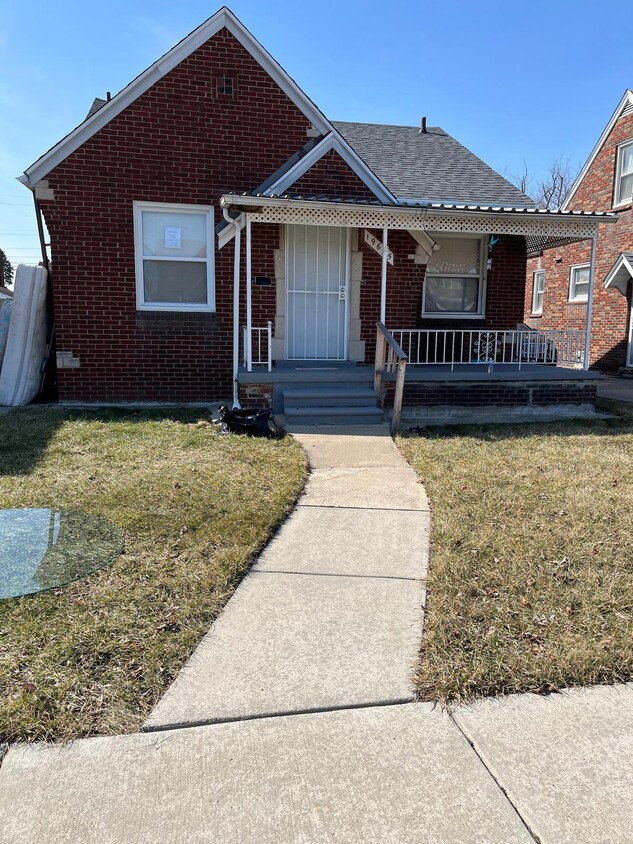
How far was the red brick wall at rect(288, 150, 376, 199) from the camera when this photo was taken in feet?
31.6

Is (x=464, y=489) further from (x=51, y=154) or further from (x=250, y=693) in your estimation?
(x=51, y=154)

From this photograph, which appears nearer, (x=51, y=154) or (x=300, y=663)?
(x=300, y=663)

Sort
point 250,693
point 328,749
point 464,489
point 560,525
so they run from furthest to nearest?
1. point 464,489
2. point 560,525
3. point 250,693
4. point 328,749

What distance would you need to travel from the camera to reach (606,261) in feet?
57.0

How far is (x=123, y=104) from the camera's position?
9219mm

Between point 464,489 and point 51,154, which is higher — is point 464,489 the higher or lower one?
the lower one

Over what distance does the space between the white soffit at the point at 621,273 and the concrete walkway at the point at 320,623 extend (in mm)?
13216

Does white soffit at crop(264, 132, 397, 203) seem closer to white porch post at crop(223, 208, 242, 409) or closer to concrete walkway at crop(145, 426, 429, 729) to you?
white porch post at crop(223, 208, 242, 409)

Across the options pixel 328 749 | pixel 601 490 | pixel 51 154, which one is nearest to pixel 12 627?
pixel 328 749

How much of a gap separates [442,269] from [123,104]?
591cm

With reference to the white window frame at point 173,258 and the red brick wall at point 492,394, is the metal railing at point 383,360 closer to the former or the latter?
the red brick wall at point 492,394

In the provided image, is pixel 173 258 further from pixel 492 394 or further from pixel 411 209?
pixel 492 394

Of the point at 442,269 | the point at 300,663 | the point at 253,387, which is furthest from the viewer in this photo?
the point at 442,269

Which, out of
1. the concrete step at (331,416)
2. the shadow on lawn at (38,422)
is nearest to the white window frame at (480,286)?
the concrete step at (331,416)
